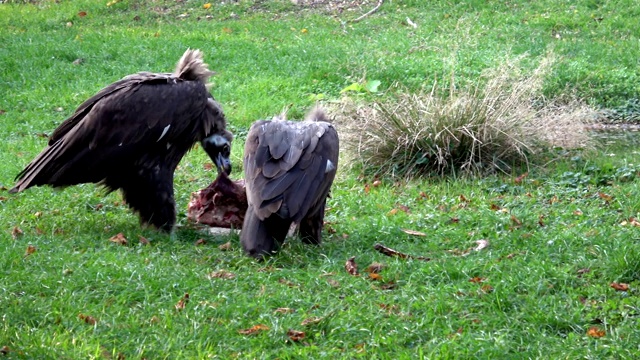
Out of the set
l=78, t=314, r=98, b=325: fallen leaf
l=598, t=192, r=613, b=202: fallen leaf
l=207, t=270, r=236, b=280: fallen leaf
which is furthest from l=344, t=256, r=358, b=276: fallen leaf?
l=598, t=192, r=613, b=202: fallen leaf

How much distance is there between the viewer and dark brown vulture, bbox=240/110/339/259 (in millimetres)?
6492

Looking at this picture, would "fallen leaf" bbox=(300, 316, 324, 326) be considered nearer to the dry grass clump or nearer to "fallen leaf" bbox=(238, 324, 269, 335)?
"fallen leaf" bbox=(238, 324, 269, 335)

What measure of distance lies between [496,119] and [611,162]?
46.4 inches

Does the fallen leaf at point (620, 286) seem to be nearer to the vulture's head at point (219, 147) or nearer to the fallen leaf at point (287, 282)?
the fallen leaf at point (287, 282)

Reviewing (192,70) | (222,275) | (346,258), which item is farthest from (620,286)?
(192,70)

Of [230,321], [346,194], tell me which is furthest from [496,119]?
[230,321]

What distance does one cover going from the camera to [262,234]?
652 cm

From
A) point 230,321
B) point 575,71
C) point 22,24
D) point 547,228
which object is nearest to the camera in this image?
point 230,321

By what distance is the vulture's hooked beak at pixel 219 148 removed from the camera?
25.7 feet

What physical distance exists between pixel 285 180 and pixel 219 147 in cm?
136

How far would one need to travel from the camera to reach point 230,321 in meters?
5.21

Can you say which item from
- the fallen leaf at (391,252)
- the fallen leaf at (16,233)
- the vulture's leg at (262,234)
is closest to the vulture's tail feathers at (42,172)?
the fallen leaf at (16,233)

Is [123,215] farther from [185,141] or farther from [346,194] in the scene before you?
[346,194]

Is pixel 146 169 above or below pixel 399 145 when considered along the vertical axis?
above
